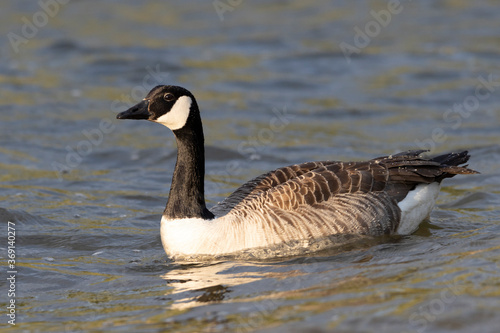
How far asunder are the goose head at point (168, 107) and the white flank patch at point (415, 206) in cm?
303

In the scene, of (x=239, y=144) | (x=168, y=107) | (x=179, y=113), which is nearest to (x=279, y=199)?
(x=179, y=113)

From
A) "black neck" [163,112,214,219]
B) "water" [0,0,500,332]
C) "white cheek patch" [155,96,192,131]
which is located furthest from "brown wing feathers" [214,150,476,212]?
"white cheek patch" [155,96,192,131]

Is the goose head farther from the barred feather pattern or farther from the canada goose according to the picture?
the barred feather pattern

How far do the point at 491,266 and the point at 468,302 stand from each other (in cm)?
115

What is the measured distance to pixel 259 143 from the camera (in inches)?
625

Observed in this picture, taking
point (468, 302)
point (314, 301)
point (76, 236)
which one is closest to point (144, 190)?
point (76, 236)

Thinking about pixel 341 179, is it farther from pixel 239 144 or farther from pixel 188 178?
pixel 239 144

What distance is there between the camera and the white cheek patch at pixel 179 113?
9367mm

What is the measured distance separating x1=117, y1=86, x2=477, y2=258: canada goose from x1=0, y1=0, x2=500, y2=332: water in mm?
289

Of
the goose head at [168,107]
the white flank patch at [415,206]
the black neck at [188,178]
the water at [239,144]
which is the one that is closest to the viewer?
the water at [239,144]

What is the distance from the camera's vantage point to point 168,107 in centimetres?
934

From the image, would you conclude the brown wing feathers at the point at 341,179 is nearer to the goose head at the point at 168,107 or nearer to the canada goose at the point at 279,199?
the canada goose at the point at 279,199

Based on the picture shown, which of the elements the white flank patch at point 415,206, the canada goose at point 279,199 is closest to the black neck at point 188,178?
the canada goose at point 279,199

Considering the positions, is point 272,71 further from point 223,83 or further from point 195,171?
point 195,171
